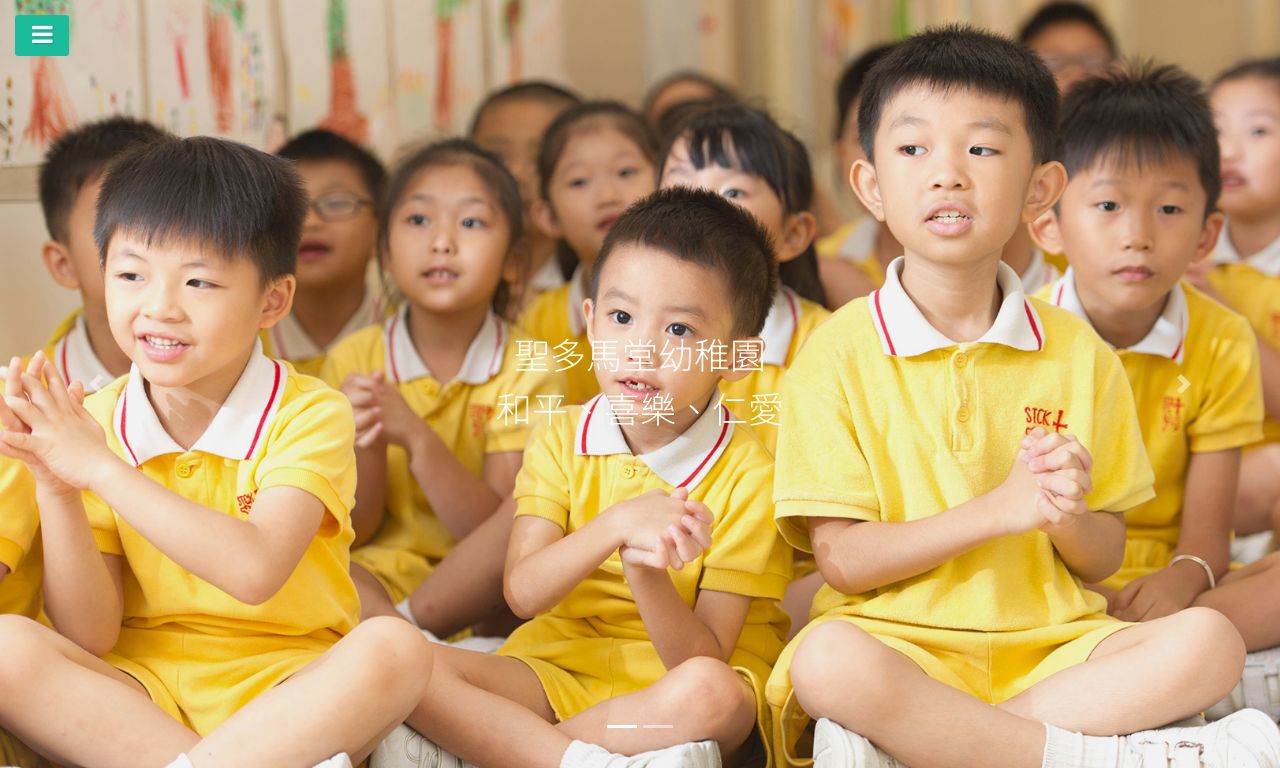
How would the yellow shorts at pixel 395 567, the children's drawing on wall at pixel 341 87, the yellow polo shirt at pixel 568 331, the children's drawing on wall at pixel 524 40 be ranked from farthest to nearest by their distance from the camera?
the children's drawing on wall at pixel 524 40
the children's drawing on wall at pixel 341 87
the yellow polo shirt at pixel 568 331
the yellow shorts at pixel 395 567

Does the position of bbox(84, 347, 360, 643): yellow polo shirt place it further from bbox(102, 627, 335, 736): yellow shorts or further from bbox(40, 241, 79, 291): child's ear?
bbox(40, 241, 79, 291): child's ear

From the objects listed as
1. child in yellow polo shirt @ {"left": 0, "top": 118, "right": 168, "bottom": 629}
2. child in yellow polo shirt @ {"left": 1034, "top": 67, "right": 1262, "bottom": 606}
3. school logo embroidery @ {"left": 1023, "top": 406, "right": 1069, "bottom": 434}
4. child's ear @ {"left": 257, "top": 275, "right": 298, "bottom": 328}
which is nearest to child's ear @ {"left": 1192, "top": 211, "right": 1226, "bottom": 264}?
child in yellow polo shirt @ {"left": 1034, "top": 67, "right": 1262, "bottom": 606}

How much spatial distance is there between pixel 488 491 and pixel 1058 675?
671 mm

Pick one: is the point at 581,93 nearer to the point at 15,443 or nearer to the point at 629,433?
the point at 629,433

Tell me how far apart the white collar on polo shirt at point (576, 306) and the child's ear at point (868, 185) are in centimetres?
61

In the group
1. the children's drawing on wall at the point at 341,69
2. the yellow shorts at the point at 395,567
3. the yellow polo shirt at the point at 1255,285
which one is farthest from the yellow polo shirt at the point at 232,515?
the yellow polo shirt at the point at 1255,285

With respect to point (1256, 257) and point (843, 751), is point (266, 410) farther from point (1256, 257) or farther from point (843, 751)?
point (1256, 257)

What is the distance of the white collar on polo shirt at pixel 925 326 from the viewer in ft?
4.02

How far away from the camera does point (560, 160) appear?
6.57ft

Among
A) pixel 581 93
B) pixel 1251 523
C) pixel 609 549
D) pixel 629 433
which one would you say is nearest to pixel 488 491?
pixel 629 433

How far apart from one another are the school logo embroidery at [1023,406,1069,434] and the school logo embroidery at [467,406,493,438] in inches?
25.7

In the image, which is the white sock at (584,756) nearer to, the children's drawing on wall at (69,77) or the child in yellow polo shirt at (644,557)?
the child in yellow polo shirt at (644,557)

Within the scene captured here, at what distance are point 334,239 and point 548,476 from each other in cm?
69

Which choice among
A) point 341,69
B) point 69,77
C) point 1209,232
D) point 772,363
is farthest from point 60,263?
point 1209,232
